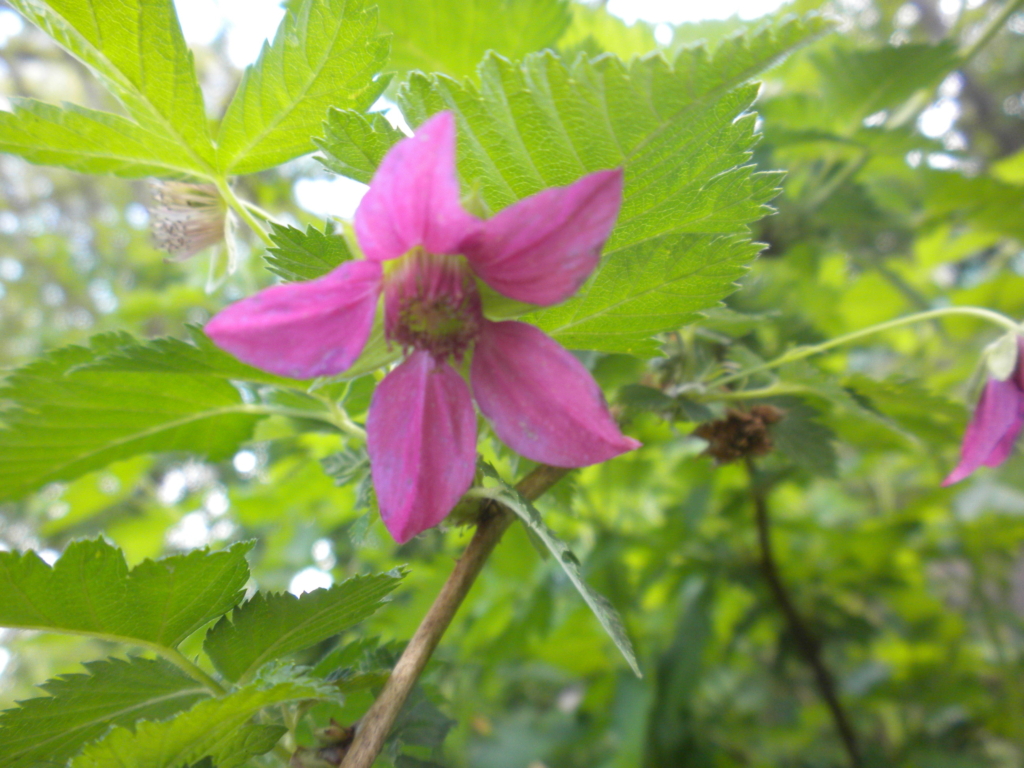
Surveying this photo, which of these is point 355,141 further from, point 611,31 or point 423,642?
point 611,31

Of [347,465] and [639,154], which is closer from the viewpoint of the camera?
[639,154]

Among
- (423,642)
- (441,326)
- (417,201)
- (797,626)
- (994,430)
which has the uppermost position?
(417,201)

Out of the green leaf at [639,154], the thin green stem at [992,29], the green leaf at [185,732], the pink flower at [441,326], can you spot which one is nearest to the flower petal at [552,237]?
the pink flower at [441,326]

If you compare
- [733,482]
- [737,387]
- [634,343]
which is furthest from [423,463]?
[733,482]

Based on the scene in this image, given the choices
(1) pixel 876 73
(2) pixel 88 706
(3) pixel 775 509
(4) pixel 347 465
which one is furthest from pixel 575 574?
(3) pixel 775 509

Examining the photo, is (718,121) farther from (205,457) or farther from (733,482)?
(733,482)

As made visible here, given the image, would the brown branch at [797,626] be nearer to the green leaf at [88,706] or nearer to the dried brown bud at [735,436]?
the dried brown bud at [735,436]

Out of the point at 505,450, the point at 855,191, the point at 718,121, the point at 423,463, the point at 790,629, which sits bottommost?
the point at 790,629
